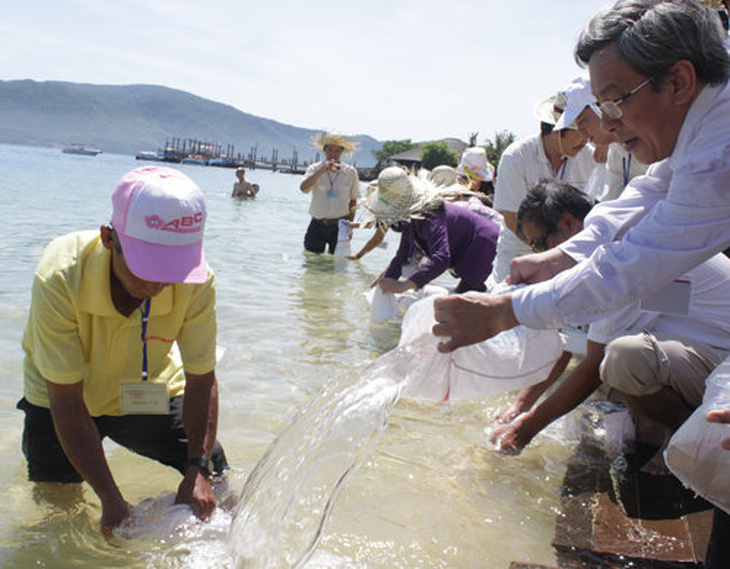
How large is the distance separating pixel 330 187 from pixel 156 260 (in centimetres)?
757

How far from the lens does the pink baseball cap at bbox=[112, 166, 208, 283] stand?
2.01 metres

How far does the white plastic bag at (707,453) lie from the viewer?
71.7 inches

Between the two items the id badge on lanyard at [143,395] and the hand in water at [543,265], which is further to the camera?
the hand in water at [543,265]

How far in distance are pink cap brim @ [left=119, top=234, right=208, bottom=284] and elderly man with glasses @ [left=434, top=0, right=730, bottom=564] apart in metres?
0.88

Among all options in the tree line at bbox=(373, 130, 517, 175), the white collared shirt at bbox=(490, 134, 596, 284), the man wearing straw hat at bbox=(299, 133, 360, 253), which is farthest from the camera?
the tree line at bbox=(373, 130, 517, 175)

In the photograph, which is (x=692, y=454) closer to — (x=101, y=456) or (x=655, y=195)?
(x=655, y=195)

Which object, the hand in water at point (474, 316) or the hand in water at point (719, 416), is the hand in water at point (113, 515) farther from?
the hand in water at point (719, 416)

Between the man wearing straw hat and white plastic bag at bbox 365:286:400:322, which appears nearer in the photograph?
white plastic bag at bbox 365:286:400:322

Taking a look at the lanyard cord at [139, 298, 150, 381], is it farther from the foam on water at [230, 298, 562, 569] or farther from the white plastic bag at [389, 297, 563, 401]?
the white plastic bag at [389, 297, 563, 401]

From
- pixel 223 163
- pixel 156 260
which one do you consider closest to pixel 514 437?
pixel 156 260

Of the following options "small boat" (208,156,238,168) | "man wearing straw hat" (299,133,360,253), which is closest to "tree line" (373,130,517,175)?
"man wearing straw hat" (299,133,360,253)

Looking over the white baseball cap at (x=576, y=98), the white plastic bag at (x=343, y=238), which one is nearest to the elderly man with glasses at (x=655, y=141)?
the white baseball cap at (x=576, y=98)

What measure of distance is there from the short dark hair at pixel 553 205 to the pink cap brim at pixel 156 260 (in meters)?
1.95

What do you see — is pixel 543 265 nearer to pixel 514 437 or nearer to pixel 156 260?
pixel 514 437
